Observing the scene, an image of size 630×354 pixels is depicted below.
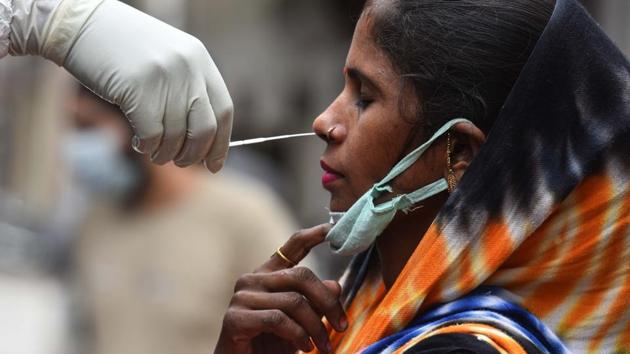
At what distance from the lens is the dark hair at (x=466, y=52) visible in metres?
2.61

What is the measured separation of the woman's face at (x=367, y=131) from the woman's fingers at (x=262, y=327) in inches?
10.1

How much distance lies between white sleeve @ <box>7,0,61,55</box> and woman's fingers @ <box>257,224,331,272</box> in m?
0.74

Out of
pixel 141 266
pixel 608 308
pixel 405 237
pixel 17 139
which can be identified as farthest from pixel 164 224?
pixel 17 139

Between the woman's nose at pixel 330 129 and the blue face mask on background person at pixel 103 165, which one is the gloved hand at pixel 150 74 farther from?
the blue face mask on background person at pixel 103 165

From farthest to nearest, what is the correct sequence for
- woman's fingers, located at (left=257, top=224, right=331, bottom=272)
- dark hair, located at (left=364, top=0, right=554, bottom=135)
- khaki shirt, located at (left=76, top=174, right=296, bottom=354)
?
1. khaki shirt, located at (left=76, top=174, right=296, bottom=354)
2. woman's fingers, located at (left=257, top=224, right=331, bottom=272)
3. dark hair, located at (left=364, top=0, right=554, bottom=135)

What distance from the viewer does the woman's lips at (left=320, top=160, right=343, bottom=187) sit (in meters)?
2.75

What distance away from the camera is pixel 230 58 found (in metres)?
16.3

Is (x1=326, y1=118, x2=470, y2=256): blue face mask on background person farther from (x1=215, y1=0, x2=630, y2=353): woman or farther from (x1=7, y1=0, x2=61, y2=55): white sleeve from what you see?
(x1=7, y1=0, x2=61, y2=55): white sleeve

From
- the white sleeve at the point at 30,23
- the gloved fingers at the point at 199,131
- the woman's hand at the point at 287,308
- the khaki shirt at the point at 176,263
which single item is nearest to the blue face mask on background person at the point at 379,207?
the woman's hand at the point at 287,308

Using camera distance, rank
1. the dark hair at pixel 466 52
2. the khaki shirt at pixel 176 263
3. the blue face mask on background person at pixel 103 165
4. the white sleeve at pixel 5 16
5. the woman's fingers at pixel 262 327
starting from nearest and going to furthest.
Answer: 1. the dark hair at pixel 466 52
2. the woman's fingers at pixel 262 327
3. the white sleeve at pixel 5 16
4. the khaki shirt at pixel 176 263
5. the blue face mask on background person at pixel 103 165

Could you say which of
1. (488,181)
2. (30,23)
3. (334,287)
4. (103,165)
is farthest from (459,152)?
(103,165)

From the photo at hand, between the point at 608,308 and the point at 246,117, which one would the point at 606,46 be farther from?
the point at 246,117

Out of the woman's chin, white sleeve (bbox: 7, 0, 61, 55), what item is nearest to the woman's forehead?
the woman's chin

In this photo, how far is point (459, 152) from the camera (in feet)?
→ 8.68
